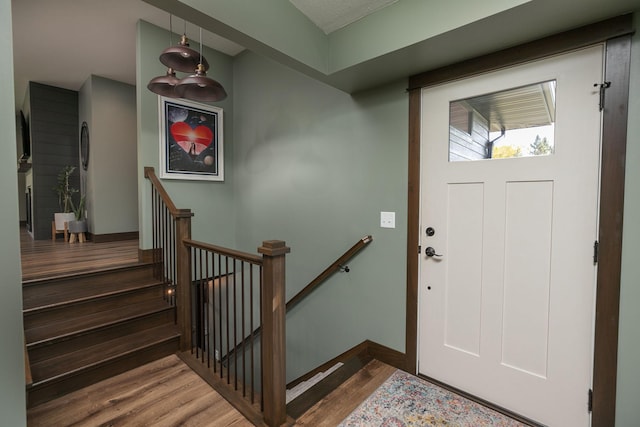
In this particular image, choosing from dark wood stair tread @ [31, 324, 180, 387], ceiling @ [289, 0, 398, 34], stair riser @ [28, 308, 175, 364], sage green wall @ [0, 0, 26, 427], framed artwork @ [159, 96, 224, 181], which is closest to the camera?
sage green wall @ [0, 0, 26, 427]

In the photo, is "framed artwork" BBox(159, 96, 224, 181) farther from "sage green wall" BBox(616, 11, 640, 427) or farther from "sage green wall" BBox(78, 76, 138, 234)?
"sage green wall" BBox(616, 11, 640, 427)

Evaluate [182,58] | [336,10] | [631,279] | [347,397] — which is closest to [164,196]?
[182,58]

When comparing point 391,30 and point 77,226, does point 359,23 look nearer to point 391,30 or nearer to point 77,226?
point 391,30

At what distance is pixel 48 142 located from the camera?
15.6 ft

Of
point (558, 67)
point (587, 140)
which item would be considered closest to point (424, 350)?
point (587, 140)

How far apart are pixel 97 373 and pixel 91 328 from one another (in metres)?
0.35

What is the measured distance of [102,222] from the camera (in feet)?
14.3

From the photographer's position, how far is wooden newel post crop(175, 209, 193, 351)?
251cm

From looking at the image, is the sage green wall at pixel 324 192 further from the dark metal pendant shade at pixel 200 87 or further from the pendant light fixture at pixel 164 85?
the pendant light fixture at pixel 164 85

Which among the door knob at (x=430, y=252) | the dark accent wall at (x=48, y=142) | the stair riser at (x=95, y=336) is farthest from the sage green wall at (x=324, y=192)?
the dark accent wall at (x=48, y=142)

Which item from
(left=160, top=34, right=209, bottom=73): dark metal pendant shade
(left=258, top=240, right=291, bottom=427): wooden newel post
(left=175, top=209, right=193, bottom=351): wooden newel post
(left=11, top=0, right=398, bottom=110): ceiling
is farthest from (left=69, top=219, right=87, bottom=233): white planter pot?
(left=258, top=240, right=291, bottom=427): wooden newel post

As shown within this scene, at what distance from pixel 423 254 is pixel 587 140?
1.14 meters

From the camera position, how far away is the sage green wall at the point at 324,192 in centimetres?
234

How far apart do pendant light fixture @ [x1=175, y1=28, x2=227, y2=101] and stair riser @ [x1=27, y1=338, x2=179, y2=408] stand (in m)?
1.98
